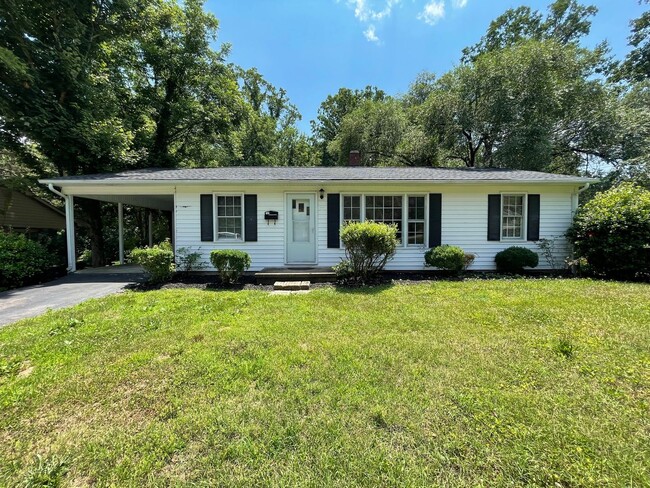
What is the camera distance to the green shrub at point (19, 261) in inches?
284

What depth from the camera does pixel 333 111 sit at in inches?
1184

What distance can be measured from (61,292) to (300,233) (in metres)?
5.98

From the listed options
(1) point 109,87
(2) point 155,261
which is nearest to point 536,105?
(2) point 155,261

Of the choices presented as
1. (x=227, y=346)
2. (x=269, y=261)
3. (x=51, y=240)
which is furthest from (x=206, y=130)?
(x=227, y=346)

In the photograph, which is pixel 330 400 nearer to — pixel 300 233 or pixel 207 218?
pixel 300 233

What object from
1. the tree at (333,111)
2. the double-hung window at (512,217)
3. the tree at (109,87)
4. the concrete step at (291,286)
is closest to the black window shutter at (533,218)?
the double-hung window at (512,217)

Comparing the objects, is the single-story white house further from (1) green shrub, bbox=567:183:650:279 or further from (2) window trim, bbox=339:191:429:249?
(1) green shrub, bbox=567:183:650:279

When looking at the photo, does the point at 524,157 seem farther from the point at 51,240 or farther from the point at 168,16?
the point at 51,240

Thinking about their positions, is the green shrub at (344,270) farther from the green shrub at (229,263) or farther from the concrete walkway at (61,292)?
the concrete walkway at (61,292)

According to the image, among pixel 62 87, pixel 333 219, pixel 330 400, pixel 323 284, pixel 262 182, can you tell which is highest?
pixel 62 87

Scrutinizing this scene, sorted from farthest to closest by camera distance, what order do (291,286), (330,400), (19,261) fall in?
(19,261), (291,286), (330,400)

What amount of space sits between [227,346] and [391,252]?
449 cm

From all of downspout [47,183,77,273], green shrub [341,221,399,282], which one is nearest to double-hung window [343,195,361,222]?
green shrub [341,221,399,282]

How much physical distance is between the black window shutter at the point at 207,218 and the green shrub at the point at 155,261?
1232 mm
